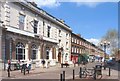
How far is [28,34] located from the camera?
1455 inches

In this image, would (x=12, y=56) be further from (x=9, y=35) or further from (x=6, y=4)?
(x=6, y=4)

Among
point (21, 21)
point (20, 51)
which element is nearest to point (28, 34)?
point (21, 21)

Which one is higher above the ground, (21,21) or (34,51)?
(21,21)

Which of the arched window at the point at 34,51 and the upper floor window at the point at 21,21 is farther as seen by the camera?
the arched window at the point at 34,51

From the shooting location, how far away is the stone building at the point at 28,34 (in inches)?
1222

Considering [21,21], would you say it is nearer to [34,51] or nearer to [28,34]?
[28,34]

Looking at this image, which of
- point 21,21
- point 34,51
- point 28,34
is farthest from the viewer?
point 34,51

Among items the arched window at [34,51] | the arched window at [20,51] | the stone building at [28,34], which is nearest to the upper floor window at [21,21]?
the stone building at [28,34]

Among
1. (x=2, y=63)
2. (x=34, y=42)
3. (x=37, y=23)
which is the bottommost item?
(x=2, y=63)

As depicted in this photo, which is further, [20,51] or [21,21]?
[21,21]

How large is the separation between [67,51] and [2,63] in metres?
31.7

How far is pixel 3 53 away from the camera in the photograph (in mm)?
30422

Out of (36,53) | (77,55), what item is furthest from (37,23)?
(77,55)

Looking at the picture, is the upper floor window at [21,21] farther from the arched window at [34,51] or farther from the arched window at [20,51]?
the arched window at [34,51]
